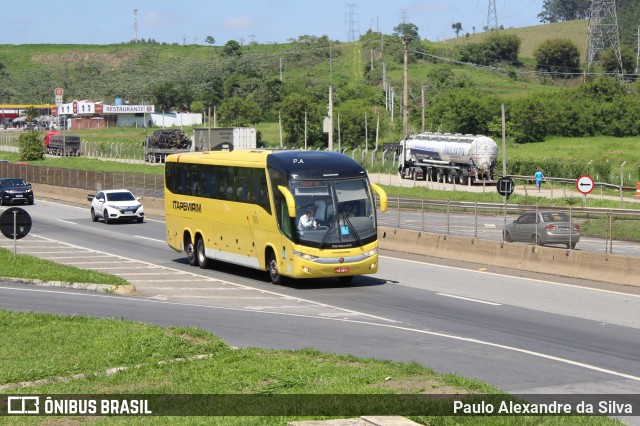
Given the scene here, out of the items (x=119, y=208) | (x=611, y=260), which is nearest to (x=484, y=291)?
(x=611, y=260)

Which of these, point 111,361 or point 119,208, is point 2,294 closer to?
point 111,361

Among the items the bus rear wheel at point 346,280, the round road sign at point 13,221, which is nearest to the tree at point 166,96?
the round road sign at point 13,221

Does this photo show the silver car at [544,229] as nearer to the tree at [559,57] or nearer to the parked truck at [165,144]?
the parked truck at [165,144]

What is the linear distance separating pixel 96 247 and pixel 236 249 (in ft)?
36.1

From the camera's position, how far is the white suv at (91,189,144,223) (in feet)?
156

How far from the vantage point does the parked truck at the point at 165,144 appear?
301 feet

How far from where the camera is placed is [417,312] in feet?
69.8

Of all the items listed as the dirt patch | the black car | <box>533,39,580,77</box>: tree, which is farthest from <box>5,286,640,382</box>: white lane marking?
<box>533,39,580,77</box>: tree

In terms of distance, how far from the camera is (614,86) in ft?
365

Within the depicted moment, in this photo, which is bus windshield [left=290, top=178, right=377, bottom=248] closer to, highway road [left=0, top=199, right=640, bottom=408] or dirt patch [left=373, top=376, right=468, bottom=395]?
highway road [left=0, top=199, right=640, bottom=408]

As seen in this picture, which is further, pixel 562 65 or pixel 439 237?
pixel 562 65

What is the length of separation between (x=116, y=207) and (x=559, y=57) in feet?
410

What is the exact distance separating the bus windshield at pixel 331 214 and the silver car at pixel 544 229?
573 cm

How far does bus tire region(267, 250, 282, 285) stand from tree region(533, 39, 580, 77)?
14070cm
